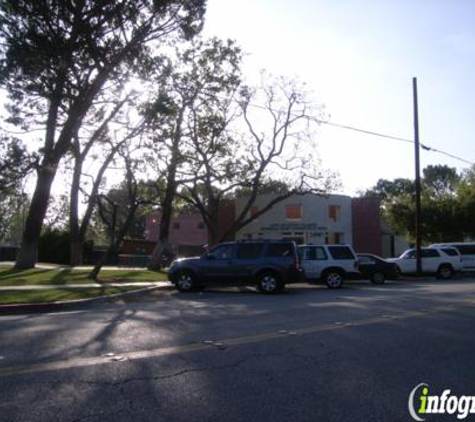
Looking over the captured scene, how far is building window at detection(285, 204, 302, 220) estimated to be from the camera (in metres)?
43.3

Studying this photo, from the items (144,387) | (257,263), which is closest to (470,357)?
(144,387)

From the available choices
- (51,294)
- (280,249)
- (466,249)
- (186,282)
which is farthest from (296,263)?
(466,249)

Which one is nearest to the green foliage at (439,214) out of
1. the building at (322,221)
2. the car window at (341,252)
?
the building at (322,221)

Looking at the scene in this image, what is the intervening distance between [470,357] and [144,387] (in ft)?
15.2

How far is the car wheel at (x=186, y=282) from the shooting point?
1985cm

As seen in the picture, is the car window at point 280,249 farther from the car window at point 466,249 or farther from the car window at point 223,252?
the car window at point 466,249

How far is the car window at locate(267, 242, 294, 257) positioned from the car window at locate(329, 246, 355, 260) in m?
3.69

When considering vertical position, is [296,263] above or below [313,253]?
below

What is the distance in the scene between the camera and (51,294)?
1667 centimetres

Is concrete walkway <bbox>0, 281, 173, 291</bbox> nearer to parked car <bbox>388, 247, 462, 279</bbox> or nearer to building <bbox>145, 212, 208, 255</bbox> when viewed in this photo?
parked car <bbox>388, 247, 462, 279</bbox>

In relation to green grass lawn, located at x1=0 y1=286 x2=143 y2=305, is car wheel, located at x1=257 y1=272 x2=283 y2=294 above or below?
above

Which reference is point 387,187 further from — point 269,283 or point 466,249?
point 269,283

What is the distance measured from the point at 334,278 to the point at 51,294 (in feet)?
35.9

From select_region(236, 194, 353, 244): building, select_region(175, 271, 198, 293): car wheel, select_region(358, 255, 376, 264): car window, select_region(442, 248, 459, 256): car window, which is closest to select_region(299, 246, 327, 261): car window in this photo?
select_region(358, 255, 376, 264): car window
